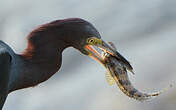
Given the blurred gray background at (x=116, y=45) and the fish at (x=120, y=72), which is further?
the blurred gray background at (x=116, y=45)

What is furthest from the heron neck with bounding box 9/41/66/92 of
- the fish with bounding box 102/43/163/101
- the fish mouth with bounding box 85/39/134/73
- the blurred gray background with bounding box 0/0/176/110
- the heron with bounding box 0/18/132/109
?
the blurred gray background with bounding box 0/0/176/110

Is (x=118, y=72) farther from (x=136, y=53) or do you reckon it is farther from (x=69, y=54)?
(x=69, y=54)

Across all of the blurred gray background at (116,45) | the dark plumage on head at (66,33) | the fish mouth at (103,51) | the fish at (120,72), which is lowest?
the blurred gray background at (116,45)

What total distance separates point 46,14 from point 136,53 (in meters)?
1.67

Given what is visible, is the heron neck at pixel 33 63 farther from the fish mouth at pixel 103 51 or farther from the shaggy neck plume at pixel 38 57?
the fish mouth at pixel 103 51

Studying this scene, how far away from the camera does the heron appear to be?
12.7ft

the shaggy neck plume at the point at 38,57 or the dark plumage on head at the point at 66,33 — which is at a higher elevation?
the dark plumage on head at the point at 66,33

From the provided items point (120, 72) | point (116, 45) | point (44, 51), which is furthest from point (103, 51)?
point (116, 45)

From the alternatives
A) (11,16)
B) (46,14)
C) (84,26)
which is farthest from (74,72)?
(84,26)

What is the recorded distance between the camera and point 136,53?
6801mm

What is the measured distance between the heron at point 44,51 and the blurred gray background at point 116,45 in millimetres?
2139

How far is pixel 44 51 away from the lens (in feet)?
12.9

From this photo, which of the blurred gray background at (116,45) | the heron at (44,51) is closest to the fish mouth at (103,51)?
the heron at (44,51)

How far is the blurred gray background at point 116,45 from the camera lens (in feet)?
20.6
